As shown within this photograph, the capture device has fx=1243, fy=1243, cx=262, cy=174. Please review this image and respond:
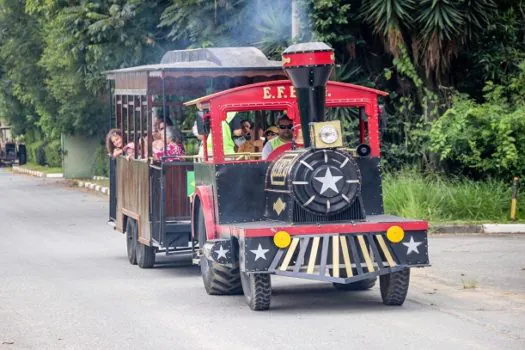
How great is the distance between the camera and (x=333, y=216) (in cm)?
1078

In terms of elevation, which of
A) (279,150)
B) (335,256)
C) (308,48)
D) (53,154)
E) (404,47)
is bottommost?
(335,256)

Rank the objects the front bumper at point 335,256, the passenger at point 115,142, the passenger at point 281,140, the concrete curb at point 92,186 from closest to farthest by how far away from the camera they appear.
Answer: the front bumper at point 335,256, the passenger at point 281,140, the passenger at point 115,142, the concrete curb at point 92,186

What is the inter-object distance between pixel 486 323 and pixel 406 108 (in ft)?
42.1

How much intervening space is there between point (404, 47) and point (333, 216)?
11.2 meters

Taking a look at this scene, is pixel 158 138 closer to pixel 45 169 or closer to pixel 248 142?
pixel 248 142

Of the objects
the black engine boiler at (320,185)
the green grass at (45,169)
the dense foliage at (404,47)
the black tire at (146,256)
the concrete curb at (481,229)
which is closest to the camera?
the black engine boiler at (320,185)

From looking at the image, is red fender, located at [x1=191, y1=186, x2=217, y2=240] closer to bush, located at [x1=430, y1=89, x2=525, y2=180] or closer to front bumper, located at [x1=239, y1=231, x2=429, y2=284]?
front bumper, located at [x1=239, y1=231, x2=429, y2=284]

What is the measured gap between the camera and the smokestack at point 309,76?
1084 cm

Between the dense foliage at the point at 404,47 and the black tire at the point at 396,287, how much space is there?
872 cm

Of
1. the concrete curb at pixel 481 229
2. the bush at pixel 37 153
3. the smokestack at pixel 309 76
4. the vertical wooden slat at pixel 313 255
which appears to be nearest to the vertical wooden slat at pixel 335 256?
the vertical wooden slat at pixel 313 255

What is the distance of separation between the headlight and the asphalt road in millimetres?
1478

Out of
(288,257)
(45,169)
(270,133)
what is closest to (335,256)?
(288,257)

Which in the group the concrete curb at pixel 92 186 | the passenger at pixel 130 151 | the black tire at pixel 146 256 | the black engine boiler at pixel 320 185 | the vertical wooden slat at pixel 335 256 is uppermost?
the passenger at pixel 130 151

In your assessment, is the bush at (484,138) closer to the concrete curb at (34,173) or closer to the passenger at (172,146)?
the passenger at (172,146)
